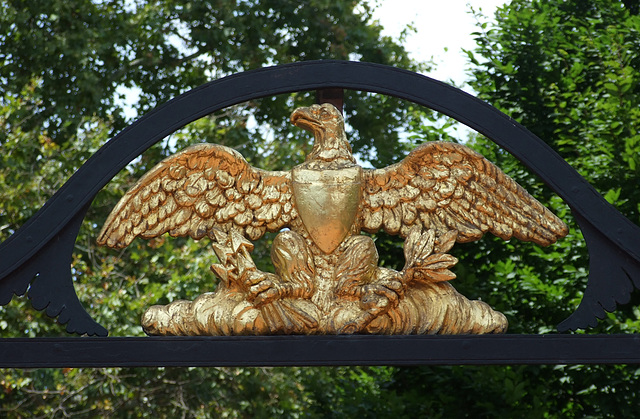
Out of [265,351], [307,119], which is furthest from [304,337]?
[307,119]

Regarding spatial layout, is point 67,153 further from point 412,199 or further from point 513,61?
point 412,199

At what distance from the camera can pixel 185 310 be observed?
4.85 metres

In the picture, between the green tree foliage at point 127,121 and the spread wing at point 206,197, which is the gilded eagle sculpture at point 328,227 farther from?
the green tree foliage at point 127,121

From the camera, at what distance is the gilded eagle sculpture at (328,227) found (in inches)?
189

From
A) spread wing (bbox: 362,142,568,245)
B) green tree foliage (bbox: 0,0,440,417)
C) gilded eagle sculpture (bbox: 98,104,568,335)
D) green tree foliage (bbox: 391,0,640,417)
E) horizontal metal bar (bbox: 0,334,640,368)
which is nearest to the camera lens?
horizontal metal bar (bbox: 0,334,640,368)

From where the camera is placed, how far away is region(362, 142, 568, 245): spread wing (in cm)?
497

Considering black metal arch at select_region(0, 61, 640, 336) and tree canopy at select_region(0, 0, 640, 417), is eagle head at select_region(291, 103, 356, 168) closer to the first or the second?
black metal arch at select_region(0, 61, 640, 336)

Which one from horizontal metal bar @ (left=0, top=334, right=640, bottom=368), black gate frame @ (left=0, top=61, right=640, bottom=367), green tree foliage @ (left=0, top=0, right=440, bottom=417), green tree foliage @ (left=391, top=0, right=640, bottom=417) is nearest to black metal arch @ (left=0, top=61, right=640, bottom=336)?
black gate frame @ (left=0, top=61, right=640, bottom=367)

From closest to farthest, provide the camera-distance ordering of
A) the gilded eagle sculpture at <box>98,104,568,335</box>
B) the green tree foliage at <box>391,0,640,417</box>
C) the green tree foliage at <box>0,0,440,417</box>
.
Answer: the gilded eagle sculpture at <box>98,104,568,335</box>
the green tree foliage at <box>391,0,640,417</box>
the green tree foliage at <box>0,0,440,417</box>

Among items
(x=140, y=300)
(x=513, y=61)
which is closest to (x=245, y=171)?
(x=513, y=61)

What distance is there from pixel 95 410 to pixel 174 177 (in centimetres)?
727

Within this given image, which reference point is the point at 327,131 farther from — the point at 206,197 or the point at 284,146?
the point at 284,146

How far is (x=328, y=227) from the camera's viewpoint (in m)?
4.92

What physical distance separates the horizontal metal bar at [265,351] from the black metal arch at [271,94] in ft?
0.44
